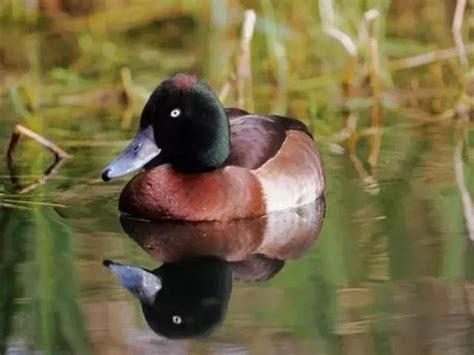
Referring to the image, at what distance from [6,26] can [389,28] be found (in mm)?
2260

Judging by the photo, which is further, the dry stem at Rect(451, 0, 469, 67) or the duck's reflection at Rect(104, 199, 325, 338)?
the dry stem at Rect(451, 0, 469, 67)

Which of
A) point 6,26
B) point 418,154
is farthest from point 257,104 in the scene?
point 6,26

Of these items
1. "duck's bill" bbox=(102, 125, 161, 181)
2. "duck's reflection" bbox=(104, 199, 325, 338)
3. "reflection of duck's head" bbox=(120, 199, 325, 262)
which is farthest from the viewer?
"duck's bill" bbox=(102, 125, 161, 181)

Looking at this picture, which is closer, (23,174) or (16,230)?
(16,230)

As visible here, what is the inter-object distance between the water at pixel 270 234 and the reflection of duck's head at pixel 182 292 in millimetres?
12

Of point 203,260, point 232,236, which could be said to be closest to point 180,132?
point 232,236

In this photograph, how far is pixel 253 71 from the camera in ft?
27.1

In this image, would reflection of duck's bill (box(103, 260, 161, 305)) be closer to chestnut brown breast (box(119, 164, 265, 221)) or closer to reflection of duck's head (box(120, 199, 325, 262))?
reflection of duck's head (box(120, 199, 325, 262))

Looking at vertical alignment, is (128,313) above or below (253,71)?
above

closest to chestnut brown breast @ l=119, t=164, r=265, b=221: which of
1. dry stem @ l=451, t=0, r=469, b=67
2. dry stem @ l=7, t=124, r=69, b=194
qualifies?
dry stem @ l=7, t=124, r=69, b=194

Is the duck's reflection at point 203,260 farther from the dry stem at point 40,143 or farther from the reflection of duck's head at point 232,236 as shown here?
the dry stem at point 40,143

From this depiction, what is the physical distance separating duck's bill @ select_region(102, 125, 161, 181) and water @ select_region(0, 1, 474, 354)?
19 cm

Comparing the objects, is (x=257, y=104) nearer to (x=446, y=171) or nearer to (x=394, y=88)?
(x=394, y=88)

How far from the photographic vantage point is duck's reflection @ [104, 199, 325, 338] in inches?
170
